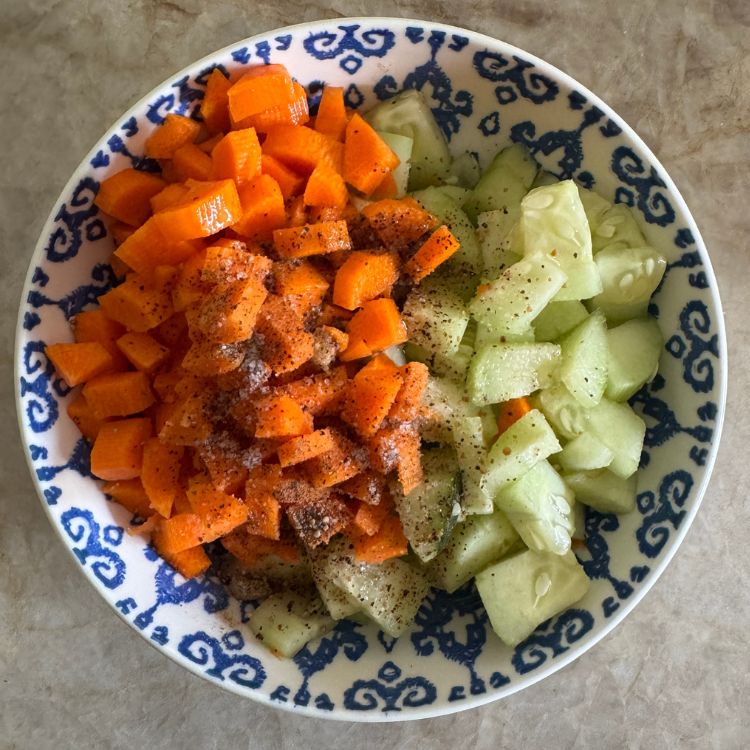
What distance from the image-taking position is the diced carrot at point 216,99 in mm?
1586

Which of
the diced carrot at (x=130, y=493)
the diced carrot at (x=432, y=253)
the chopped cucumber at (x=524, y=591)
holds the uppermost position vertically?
the diced carrot at (x=432, y=253)

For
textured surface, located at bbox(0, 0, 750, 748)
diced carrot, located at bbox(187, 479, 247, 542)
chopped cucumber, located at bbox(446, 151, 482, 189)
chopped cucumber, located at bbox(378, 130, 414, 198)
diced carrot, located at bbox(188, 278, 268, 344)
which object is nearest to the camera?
diced carrot, located at bbox(188, 278, 268, 344)

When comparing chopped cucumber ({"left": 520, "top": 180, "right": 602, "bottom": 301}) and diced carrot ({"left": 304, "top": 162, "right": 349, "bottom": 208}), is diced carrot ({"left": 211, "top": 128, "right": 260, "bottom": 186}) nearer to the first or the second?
diced carrot ({"left": 304, "top": 162, "right": 349, "bottom": 208})

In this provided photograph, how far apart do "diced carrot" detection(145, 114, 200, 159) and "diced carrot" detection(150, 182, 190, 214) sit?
0.08m

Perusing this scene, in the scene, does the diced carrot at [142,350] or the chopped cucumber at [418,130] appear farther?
the chopped cucumber at [418,130]

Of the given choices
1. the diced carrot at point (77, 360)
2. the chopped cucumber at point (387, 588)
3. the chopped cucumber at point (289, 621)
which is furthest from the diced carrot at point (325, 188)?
the chopped cucumber at point (289, 621)

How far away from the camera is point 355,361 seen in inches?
62.4

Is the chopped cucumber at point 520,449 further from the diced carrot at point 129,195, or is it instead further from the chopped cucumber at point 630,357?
the diced carrot at point 129,195

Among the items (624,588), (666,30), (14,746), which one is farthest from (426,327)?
(14,746)

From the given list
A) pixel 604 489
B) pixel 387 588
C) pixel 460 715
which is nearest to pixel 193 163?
pixel 387 588

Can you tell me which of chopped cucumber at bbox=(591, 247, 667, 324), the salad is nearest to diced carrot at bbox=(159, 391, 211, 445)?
the salad

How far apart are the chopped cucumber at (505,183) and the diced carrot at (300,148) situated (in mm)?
330

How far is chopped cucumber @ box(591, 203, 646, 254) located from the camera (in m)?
1.63

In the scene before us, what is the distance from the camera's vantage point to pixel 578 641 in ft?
5.28
